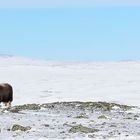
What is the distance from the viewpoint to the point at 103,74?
9700 centimetres

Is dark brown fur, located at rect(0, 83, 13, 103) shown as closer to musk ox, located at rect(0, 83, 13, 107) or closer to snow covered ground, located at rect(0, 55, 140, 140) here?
musk ox, located at rect(0, 83, 13, 107)

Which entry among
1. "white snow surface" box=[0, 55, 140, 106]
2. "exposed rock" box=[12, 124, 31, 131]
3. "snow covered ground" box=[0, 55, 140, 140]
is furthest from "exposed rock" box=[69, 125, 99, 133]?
"white snow surface" box=[0, 55, 140, 106]

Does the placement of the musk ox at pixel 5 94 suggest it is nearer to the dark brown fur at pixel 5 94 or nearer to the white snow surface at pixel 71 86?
the dark brown fur at pixel 5 94

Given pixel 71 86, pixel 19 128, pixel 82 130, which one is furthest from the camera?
pixel 71 86

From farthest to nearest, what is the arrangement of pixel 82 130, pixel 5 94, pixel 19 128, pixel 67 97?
pixel 67 97
pixel 5 94
pixel 19 128
pixel 82 130

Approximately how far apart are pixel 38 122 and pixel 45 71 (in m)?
81.4

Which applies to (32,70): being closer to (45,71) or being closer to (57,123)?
(45,71)

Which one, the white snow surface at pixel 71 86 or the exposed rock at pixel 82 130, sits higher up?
the exposed rock at pixel 82 130

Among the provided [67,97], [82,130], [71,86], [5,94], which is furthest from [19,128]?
[71,86]

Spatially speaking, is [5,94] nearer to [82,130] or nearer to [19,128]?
[19,128]

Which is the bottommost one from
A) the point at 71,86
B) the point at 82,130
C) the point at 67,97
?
the point at 67,97

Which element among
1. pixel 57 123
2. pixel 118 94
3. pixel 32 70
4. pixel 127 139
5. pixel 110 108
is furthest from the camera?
pixel 32 70

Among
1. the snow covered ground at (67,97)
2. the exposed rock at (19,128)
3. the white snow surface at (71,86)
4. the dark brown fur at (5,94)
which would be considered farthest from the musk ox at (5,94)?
the exposed rock at (19,128)

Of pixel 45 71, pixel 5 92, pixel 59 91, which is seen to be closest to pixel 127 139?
pixel 5 92
